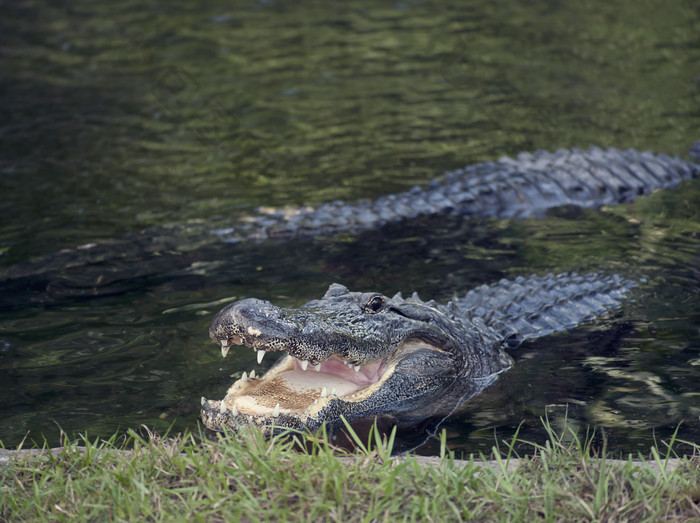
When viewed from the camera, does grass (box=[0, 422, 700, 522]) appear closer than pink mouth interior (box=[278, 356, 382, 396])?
Yes

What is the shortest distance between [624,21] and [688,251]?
760 cm

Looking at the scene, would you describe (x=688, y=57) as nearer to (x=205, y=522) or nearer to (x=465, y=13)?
(x=465, y=13)

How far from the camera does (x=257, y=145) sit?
8828mm

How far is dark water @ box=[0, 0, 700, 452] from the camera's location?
4133 mm

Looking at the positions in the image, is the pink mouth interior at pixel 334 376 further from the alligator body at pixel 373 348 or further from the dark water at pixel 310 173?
the dark water at pixel 310 173

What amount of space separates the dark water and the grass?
2.58 ft

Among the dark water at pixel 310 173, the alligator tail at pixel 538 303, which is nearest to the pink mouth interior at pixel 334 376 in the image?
the dark water at pixel 310 173

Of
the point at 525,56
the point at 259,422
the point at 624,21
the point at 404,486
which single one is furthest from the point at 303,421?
the point at 624,21

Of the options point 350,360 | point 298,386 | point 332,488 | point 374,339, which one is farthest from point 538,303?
point 332,488

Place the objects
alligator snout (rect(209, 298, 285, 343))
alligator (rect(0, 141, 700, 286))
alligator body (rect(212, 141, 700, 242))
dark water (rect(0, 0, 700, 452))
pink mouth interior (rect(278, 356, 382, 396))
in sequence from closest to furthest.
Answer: alligator snout (rect(209, 298, 285, 343)), pink mouth interior (rect(278, 356, 382, 396)), dark water (rect(0, 0, 700, 452)), alligator (rect(0, 141, 700, 286)), alligator body (rect(212, 141, 700, 242))

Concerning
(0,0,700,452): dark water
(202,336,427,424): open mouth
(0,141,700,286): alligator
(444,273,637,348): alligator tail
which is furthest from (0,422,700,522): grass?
(0,141,700,286): alligator

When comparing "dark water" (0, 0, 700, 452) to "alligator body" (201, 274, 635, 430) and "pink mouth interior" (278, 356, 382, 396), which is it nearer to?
"alligator body" (201, 274, 635, 430)

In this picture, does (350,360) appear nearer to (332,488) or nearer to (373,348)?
(373,348)

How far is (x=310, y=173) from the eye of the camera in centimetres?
799
